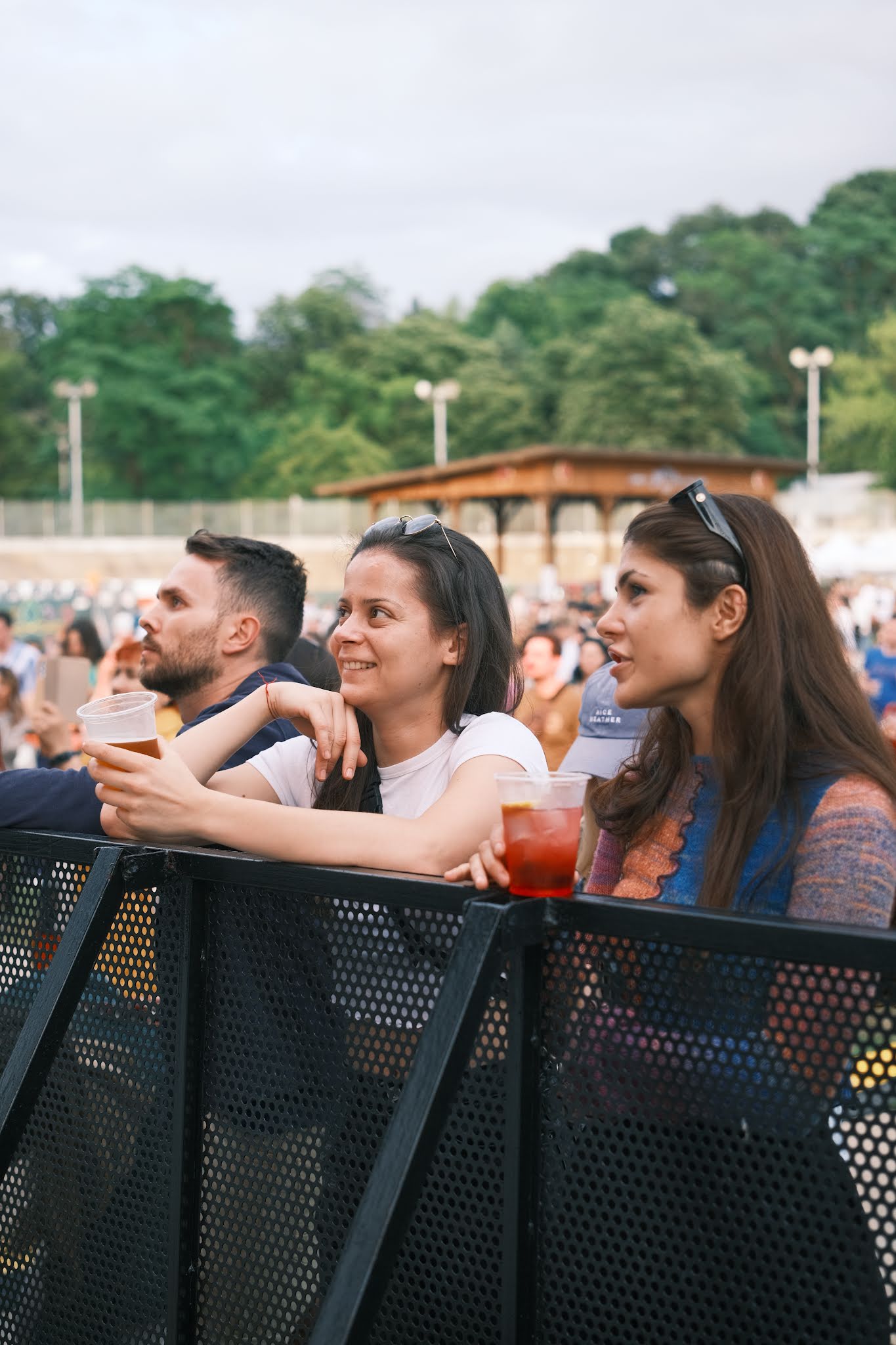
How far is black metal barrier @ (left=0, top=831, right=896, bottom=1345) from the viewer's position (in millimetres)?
1447

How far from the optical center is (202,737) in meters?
2.54

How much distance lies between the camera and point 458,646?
2.54 metres

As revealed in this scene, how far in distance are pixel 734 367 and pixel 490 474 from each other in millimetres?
51432

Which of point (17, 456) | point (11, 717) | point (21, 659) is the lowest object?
point (11, 717)

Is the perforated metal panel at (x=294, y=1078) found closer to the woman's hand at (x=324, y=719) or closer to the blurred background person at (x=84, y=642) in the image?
the woman's hand at (x=324, y=719)

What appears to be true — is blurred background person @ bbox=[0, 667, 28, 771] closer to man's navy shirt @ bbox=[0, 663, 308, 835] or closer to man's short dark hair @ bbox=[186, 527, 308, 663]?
man's short dark hair @ bbox=[186, 527, 308, 663]

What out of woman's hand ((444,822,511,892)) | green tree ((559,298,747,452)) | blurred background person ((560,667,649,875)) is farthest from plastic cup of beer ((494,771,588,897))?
green tree ((559,298,747,452))

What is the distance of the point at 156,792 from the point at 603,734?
8.23 ft

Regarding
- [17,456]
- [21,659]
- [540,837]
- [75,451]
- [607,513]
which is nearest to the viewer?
[540,837]

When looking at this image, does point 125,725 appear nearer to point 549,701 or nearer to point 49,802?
point 49,802

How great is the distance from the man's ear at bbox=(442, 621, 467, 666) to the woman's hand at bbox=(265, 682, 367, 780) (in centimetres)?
22

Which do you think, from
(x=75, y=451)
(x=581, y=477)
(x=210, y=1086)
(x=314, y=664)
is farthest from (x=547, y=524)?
(x=75, y=451)

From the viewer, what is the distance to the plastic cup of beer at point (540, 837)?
1620 mm

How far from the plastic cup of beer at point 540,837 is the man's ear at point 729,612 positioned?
0.67 metres
